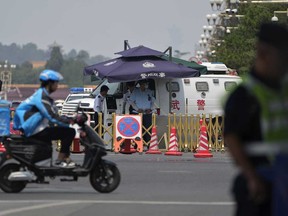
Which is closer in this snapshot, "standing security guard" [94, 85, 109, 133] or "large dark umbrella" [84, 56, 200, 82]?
"standing security guard" [94, 85, 109, 133]

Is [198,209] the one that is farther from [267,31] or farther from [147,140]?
[147,140]

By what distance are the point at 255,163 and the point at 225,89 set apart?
29.4m

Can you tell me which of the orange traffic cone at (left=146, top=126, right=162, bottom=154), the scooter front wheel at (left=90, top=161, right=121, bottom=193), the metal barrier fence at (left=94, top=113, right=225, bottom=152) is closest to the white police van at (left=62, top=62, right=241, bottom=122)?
the metal barrier fence at (left=94, top=113, right=225, bottom=152)

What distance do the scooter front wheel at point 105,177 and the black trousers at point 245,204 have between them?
9019 millimetres

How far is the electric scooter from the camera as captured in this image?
16578 mm

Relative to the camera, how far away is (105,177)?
16.9 metres

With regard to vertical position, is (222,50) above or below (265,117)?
above

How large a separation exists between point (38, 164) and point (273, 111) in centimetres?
1014

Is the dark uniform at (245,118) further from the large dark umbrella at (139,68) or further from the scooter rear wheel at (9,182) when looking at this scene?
the large dark umbrella at (139,68)

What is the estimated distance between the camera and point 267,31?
7129 mm

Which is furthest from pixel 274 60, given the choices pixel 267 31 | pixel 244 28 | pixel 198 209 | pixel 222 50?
pixel 222 50

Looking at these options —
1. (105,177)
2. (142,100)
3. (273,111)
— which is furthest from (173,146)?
(273,111)

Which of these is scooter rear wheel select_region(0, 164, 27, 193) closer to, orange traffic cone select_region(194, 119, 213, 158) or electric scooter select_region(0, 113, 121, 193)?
electric scooter select_region(0, 113, 121, 193)

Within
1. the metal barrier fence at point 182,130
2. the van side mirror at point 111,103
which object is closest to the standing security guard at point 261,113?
the metal barrier fence at point 182,130
